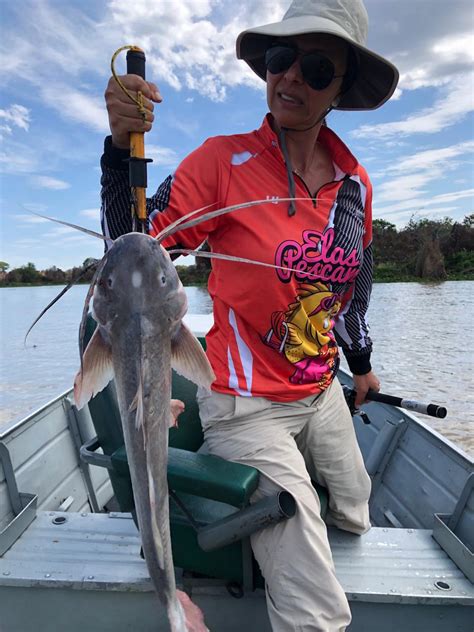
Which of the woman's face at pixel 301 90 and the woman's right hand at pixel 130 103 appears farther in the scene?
the woman's face at pixel 301 90

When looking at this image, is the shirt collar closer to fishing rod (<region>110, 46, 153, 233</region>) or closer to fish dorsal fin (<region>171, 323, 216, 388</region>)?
fishing rod (<region>110, 46, 153, 233</region>)

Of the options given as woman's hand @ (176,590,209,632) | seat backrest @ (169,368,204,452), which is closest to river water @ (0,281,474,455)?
seat backrest @ (169,368,204,452)

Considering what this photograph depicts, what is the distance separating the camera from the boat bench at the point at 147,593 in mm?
2031

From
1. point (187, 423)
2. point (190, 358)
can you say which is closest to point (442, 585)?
point (187, 423)

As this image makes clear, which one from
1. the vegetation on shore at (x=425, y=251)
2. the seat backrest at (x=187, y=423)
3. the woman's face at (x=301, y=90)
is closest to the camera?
the woman's face at (x=301, y=90)

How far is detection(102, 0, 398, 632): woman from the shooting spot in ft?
5.81

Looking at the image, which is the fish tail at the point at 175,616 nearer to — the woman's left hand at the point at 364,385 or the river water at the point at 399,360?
the woman's left hand at the point at 364,385

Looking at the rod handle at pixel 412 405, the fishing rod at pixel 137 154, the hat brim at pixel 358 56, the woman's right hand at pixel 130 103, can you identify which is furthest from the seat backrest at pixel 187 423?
the hat brim at pixel 358 56

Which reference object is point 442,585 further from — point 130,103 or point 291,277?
point 130,103

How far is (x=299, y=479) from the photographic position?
1.91 metres

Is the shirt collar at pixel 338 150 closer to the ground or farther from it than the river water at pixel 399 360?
farther from it

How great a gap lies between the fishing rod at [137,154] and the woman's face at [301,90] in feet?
2.86

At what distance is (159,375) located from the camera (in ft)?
3.88

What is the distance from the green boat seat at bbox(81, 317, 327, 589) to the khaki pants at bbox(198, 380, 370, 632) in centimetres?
13
